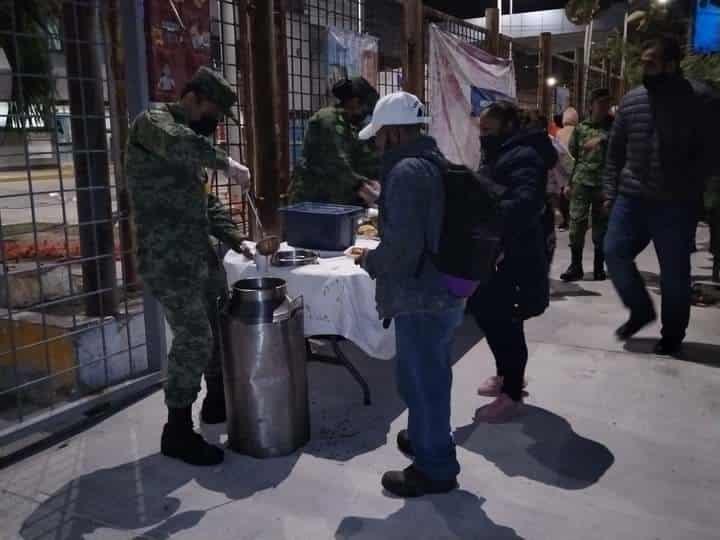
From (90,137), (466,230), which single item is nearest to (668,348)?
(466,230)

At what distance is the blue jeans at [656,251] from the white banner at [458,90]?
7.45 feet

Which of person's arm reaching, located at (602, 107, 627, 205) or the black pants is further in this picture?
person's arm reaching, located at (602, 107, 627, 205)

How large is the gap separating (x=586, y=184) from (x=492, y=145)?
136 inches

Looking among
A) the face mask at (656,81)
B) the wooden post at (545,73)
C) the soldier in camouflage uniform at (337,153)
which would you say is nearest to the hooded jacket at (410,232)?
the soldier in camouflage uniform at (337,153)

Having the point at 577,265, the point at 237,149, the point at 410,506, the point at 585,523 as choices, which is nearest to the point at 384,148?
the point at 410,506

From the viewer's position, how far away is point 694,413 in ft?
11.2

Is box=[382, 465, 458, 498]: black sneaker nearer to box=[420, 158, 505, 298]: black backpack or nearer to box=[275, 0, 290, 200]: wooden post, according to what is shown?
box=[420, 158, 505, 298]: black backpack

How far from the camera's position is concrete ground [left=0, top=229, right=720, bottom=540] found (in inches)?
96.3

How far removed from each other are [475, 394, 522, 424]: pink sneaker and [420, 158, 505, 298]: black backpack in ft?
4.07

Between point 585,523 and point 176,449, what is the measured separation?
5.80 feet

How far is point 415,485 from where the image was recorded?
8.55ft

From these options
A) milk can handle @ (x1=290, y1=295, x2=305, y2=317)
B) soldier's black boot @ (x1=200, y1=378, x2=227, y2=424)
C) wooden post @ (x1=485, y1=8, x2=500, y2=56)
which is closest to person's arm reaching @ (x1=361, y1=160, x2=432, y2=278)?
milk can handle @ (x1=290, y1=295, x2=305, y2=317)

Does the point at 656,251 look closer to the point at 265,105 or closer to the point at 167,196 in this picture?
the point at 265,105

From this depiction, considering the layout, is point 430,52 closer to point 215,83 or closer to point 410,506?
point 215,83
